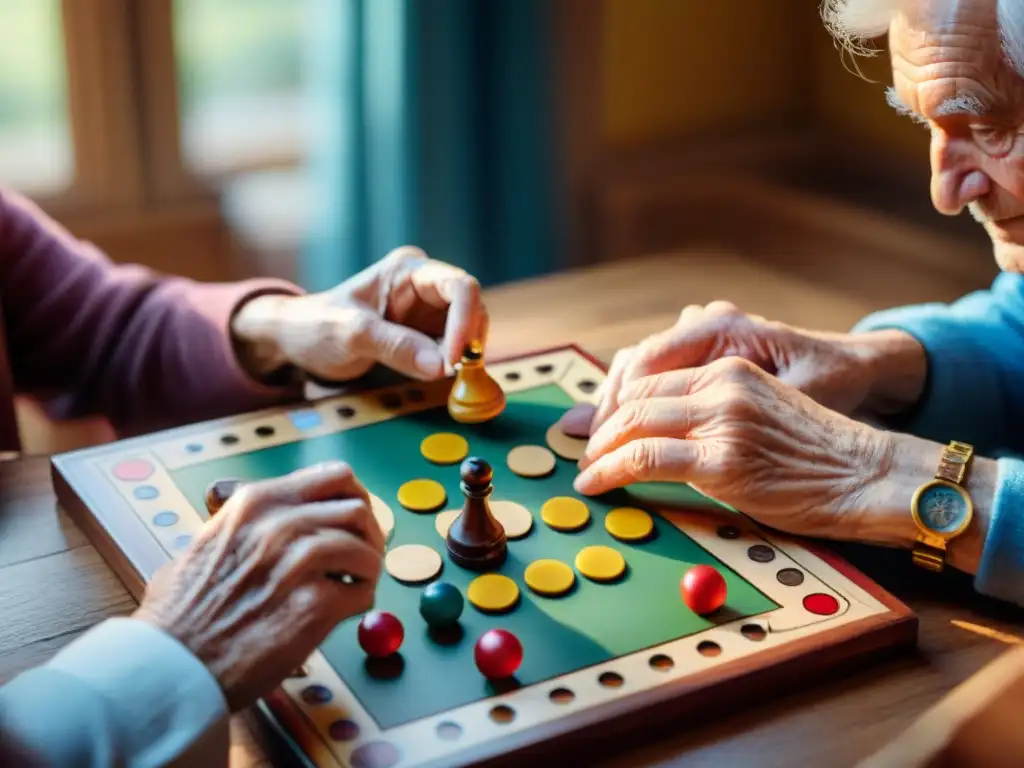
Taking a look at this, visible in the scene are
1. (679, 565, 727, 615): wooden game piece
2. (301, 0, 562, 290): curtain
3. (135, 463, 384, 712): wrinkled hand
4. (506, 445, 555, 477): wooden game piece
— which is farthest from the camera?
(301, 0, 562, 290): curtain

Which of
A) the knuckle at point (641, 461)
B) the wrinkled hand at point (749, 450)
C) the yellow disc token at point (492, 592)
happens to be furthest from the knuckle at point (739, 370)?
the yellow disc token at point (492, 592)

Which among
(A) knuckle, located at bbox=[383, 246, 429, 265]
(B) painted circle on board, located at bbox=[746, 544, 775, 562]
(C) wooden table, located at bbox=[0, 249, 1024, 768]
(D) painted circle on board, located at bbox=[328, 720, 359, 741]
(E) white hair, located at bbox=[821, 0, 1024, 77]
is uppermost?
(E) white hair, located at bbox=[821, 0, 1024, 77]

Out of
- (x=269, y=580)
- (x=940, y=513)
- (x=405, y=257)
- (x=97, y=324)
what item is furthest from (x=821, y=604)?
(x=97, y=324)

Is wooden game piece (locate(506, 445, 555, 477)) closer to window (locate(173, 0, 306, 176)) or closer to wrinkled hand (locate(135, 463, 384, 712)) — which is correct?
wrinkled hand (locate(135, 463, 384, 712))

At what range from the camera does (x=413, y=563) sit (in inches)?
48.3

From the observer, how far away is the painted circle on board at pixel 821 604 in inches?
46.3

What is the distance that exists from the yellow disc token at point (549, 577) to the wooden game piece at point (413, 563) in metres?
0.09

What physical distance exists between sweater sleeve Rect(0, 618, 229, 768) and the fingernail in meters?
0.57

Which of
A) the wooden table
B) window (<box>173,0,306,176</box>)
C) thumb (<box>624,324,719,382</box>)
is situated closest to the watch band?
the wooden table

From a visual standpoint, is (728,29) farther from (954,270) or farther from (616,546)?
(616,546)

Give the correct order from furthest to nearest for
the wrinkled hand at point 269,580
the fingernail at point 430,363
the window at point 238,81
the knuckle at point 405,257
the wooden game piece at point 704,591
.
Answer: the window at point 238,81 → the knuckle at point 405,257 → the fingernail at point 430,363 → the wooden game piece at point 704,591 → the wrinkled hand at point 269,580

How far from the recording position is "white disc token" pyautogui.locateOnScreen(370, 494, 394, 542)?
1.28 meters

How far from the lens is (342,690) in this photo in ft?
3.46

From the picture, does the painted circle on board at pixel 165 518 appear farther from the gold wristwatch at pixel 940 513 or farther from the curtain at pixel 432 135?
the curtain at pixel 432 135
